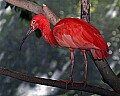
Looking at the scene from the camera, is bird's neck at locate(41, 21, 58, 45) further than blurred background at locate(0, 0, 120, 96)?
No

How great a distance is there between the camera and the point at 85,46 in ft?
6.04

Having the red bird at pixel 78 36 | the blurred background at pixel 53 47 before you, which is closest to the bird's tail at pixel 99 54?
the red bird at pixel 78 36

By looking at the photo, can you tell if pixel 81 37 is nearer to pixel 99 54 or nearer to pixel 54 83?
pixel 99 54

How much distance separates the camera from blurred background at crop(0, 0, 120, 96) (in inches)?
136

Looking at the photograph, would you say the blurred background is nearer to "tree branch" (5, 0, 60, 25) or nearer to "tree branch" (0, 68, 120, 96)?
"tree branch" (5, 0, 60, 25)

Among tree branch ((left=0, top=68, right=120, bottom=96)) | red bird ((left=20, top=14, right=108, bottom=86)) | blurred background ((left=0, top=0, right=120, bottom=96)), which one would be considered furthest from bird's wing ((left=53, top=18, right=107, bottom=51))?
Result: blurred background ((left=0, top=0, right=120, bottom=96))

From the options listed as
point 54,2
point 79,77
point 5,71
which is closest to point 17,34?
point 54,2

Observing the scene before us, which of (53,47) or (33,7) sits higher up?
(33,7)

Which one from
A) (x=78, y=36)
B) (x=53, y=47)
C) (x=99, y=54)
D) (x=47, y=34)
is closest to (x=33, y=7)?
(x=47, y=34)

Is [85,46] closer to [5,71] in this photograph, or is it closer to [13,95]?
[5,71]

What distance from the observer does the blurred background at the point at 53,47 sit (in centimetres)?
344

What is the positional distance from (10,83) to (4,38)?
1.47 ft

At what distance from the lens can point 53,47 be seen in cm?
347

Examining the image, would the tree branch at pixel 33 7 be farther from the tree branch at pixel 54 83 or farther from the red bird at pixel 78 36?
the tree branch at pixel 54 83
